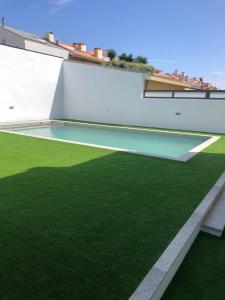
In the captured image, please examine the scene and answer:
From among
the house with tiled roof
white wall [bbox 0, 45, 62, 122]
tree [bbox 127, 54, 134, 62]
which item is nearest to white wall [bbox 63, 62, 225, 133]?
white wall [bbox 0, 45, 62, 122]

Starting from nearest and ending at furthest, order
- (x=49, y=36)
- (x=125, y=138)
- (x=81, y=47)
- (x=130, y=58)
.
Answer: (x=125, y=138) < (x=49, y=36) < (x=81, y=47) < (x=130, y=58)

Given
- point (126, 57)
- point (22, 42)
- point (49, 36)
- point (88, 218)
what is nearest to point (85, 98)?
point (22, 42)

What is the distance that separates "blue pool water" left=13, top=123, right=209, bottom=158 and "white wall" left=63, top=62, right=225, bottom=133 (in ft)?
5.97

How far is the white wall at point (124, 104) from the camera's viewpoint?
12.5 metres

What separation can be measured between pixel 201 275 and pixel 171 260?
38 centimetres

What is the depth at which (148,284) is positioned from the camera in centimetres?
212

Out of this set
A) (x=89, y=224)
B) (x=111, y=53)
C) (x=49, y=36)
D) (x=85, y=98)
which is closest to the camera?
(x=89, y=224)

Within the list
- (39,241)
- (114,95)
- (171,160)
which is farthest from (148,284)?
(114,95)

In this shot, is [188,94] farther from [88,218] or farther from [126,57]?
[126,57]

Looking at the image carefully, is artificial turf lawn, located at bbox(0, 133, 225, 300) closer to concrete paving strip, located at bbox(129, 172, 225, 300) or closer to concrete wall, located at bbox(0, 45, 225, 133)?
concrete paving strip, located at bbox(129, 172, 225, 300)

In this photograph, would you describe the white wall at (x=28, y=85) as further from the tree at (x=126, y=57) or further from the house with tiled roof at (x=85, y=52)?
the tree at (x=126, y=57)

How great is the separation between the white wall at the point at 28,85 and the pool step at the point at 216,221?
40.6 ft

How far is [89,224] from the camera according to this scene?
122 inches

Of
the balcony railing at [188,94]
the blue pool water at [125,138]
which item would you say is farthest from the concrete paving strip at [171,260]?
the balcony railing at [188,94]
